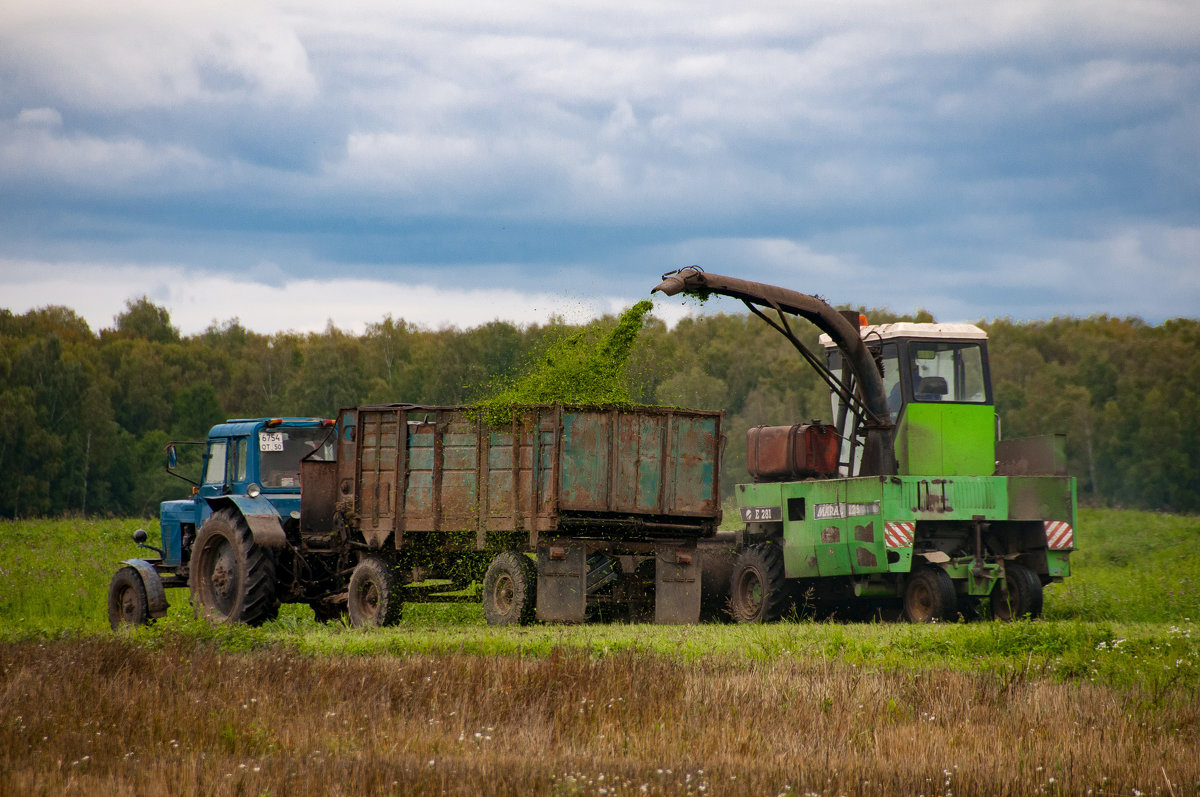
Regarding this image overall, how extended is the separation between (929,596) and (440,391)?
56880 mm

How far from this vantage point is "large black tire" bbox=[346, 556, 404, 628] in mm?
16078

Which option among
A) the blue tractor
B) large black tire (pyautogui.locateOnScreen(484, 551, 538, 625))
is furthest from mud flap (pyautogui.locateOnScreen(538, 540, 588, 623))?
the blue tractor

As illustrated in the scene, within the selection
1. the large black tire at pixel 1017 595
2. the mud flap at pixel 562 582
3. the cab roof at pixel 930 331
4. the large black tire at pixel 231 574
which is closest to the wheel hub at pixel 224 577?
the large black tire at pixel 231 574

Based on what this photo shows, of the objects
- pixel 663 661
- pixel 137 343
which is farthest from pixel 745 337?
pixel 663 661

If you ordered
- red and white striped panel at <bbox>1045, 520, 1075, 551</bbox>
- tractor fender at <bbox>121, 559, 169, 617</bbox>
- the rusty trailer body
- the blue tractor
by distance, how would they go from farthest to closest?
red and white striped panel at <bbox>1045, 520, 1075, 551</bbox>, tractor fender at <bbox>121, 559, 169, 617</bbox>, the blue tractor, the rusty trailer body

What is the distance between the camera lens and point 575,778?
748cm

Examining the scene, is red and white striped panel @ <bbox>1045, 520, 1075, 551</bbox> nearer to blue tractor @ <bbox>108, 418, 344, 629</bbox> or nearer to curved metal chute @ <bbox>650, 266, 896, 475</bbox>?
curved metal chute @ <bbox>650, 266, 896, 475</bbox>

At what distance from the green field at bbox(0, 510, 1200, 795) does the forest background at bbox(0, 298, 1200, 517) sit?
5304cm

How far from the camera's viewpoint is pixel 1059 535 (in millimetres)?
17516

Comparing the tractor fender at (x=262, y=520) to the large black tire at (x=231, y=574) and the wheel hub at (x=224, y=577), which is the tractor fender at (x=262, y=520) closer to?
the large black tire at (x=231, y=574)

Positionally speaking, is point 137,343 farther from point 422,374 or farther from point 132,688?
point 132,688

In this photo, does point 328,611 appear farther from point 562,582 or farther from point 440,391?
point 440,391

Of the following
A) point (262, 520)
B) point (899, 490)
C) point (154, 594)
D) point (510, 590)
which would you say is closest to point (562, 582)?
point (510, 590)

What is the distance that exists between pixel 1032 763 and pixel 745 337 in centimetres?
8192
